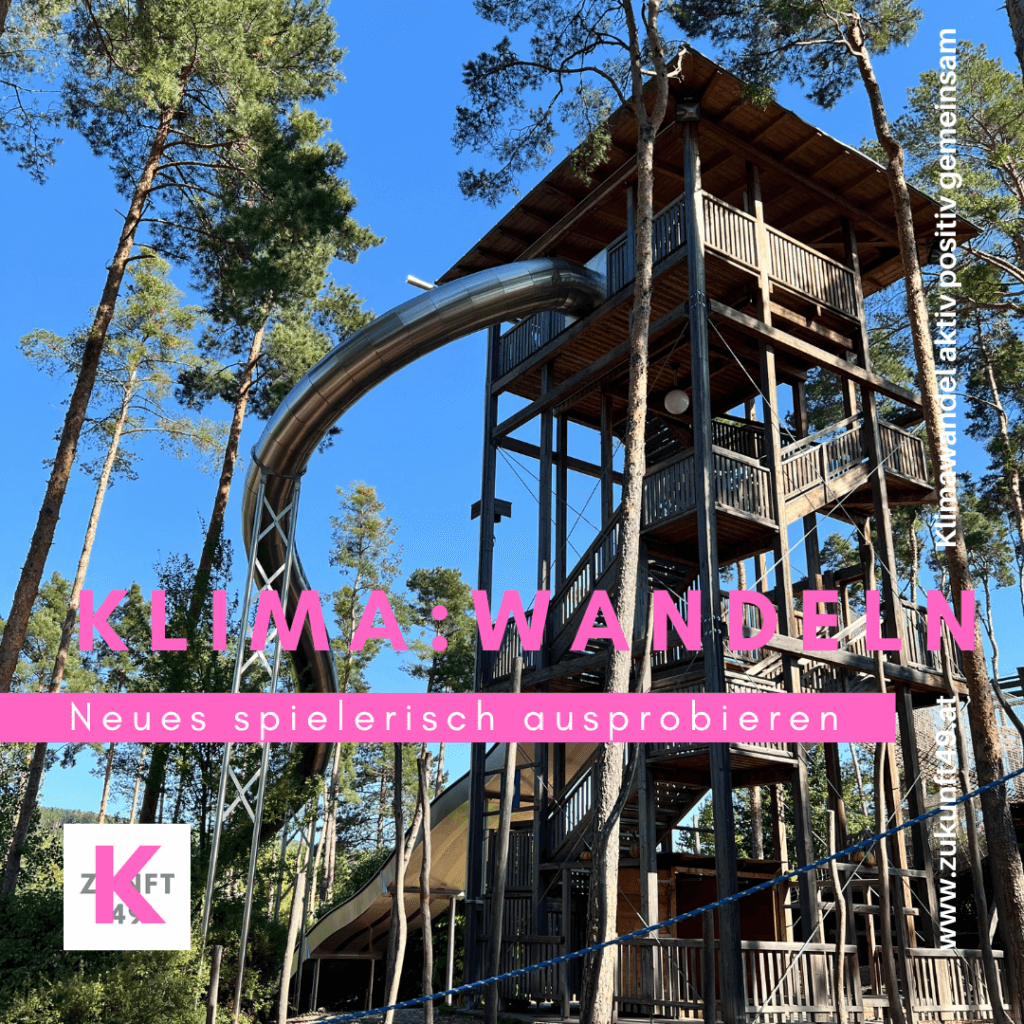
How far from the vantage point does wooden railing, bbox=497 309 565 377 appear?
1589 centimetres

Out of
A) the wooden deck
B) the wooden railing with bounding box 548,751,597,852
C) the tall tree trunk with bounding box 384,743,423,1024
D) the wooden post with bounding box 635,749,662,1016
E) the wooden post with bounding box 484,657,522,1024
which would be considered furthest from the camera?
the wooden deck

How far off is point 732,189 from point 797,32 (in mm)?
2841

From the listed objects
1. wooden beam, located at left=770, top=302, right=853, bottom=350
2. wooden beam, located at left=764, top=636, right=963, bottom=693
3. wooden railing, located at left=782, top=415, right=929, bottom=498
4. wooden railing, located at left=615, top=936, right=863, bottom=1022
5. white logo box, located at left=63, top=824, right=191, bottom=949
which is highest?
wooden beam, located at left=770, top=302, right=853, bottom=350

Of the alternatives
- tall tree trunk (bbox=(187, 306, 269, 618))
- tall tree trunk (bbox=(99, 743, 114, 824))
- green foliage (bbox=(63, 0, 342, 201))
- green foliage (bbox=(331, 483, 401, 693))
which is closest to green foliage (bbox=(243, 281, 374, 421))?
tall tree trunk (bbox=(187, 306, 269, 618))

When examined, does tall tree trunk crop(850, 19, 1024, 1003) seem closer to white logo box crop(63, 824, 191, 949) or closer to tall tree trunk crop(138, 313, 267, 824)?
white logo box crop(63, 824, 191, 949)

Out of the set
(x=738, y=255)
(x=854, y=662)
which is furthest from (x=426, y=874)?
(x=738, y=255)

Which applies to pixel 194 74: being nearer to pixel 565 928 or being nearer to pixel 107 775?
pixel 565 928

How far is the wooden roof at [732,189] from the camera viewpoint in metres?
13.8

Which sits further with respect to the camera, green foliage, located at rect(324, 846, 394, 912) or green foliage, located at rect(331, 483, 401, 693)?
green foliage, located at rect(331, 483, 401, 693)

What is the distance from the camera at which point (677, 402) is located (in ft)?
48.6

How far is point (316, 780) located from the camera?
44.4ft

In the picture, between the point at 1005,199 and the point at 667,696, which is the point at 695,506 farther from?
the point at 1005,199

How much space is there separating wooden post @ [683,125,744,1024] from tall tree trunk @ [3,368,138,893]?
11041 millimetres

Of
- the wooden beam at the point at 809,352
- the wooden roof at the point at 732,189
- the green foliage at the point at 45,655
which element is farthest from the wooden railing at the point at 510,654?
the green foliage at the point at 45,655
